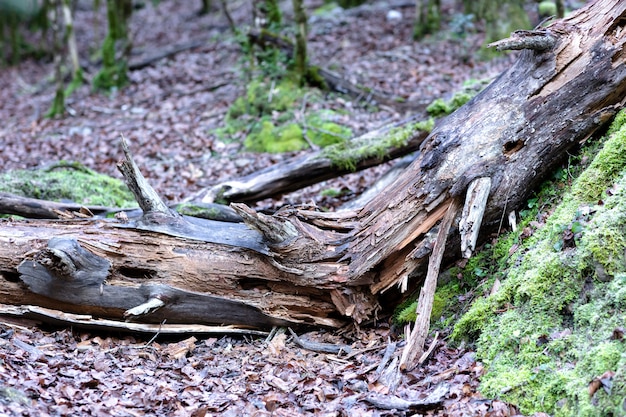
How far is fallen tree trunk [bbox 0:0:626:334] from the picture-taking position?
5.39m

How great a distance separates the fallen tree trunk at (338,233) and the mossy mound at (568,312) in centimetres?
55

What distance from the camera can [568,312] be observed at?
441cm

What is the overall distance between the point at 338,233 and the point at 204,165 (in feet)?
16.4

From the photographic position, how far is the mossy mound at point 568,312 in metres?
3.83

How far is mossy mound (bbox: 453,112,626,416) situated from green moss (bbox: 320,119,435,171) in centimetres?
306

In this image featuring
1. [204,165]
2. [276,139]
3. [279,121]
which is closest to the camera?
[204,165]

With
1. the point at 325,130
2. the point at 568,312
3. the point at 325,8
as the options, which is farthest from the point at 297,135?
the point at 325,8

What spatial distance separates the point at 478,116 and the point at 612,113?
4.09 ft

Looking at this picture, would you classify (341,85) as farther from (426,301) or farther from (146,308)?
(146,308)

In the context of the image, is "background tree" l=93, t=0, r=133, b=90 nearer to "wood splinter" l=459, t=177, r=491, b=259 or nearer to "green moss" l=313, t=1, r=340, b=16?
"green moss" l=313, t=1, r=340, b=16

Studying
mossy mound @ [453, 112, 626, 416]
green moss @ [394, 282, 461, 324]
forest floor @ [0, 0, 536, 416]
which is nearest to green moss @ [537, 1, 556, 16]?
forest floor @ [0, 0, 536, 416]

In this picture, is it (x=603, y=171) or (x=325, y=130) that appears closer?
(x=603, y=171)

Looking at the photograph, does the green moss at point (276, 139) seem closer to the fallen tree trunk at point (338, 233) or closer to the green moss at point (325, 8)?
the fallen tree trunk at point (338, 233)

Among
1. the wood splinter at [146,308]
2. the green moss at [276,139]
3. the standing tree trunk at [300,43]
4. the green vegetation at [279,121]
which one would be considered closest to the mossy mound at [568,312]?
the wood splinter at [146,308]
